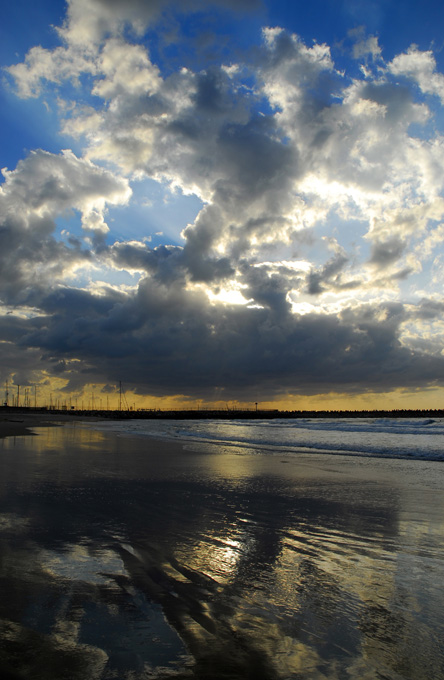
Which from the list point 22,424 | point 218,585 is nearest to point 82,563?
point 218,585

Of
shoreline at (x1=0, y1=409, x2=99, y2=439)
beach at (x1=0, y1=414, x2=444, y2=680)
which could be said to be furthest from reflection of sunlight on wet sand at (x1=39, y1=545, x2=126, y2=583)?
shoreline at (x1=0, y1=409, x2=99, y2=439)

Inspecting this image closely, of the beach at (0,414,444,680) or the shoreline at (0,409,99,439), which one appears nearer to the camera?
the beach at (0,414,444,680)

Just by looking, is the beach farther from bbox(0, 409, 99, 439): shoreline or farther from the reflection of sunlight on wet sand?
bbox(0, 409, 99, 439): shoreline

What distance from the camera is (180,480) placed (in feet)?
41.2

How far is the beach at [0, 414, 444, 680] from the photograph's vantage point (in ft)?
10.6

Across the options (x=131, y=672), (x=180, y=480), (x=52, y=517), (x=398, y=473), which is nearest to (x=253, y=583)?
(x=131, y=672)

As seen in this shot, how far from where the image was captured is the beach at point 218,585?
3.25 meters

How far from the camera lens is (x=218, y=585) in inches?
185

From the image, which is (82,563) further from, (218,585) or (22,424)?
(22,424)

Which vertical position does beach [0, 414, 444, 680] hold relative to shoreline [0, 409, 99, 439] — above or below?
above

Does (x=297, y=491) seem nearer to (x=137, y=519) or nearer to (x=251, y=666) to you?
(x=137, y=519)

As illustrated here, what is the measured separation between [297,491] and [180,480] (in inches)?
139

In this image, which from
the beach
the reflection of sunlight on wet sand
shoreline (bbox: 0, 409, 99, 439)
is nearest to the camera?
the beach

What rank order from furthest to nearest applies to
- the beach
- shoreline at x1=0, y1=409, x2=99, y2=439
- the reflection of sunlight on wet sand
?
shoreline at x1=0, y1=409, x2=99, y2=439, the reflection of sunlight on wet sand, the beach
